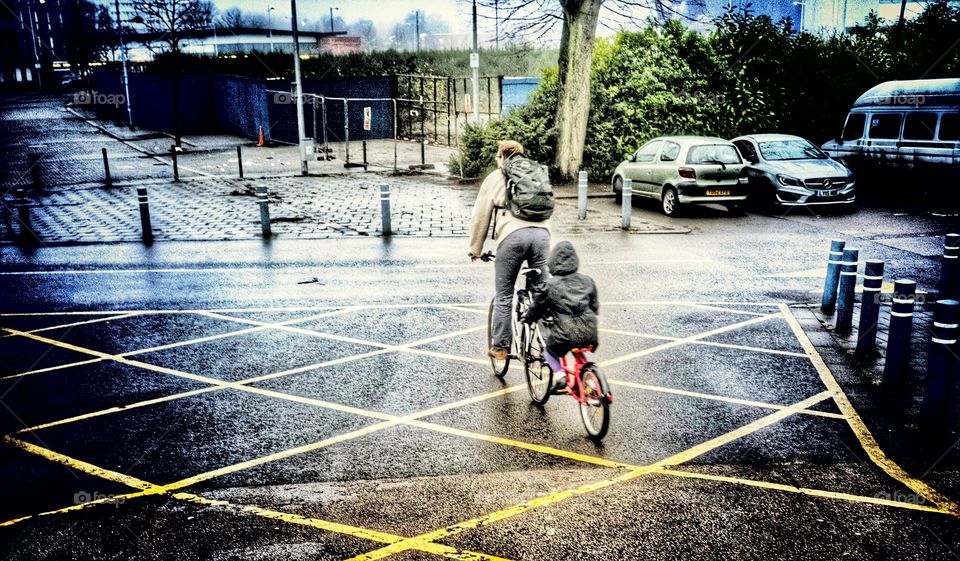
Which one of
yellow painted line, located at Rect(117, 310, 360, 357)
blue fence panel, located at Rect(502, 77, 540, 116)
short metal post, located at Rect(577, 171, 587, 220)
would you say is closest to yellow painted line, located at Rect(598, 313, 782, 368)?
yellow painted line, located at Rect(117, 310, 360, 357)

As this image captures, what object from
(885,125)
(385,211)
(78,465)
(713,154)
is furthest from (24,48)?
(78,465)

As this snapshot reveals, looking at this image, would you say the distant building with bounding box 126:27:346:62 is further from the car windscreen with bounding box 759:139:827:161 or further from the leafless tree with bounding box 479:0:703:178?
the car windscreen with bounding box 759:139:827:161

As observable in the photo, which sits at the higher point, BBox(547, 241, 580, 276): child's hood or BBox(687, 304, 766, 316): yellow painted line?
BBox(547, 241, 580, 276): child's hood

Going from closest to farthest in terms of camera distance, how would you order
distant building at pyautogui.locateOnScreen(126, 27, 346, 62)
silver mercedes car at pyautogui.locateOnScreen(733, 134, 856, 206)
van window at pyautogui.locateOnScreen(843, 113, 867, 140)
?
silver mercedes car at pyautogui.locateOnScreen(733, 134, 856, 206) < van window at pyautogui.locateOnScreen(843, 113, 867, 140) < distant building at pyautogui.locateOnScreen(126, 27, 346, 62)

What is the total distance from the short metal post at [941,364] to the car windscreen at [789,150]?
12631 millimetres

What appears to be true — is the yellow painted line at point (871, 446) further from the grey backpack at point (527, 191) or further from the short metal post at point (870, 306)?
the grey backpack at point (527, 191)

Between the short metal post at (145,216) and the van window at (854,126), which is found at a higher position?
the van window at (854,126)

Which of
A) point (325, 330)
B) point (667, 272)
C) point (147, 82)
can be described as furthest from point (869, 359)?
point (147, 82)

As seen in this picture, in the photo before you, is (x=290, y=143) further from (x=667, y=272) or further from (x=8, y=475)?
(x=8, y=475)

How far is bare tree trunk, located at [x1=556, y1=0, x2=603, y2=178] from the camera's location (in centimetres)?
1939

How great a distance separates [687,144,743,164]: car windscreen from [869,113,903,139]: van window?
173 inches

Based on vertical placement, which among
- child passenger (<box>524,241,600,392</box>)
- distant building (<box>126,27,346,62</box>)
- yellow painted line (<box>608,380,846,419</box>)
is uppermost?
distant building (<box>126,27,346,62</box>)

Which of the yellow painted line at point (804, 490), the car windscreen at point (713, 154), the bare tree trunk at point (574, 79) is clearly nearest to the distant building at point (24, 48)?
the bare tree trunk at point (574, 79)

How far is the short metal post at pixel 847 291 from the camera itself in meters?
8.37
